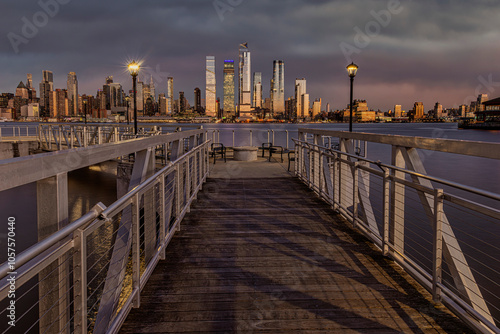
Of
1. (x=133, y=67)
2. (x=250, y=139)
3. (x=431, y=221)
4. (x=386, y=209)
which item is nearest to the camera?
(x=431, y=221)

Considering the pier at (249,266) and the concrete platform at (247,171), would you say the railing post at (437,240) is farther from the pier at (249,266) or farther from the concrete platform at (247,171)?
the concrete platform at (247,171)

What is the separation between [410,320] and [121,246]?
2607 millimetres

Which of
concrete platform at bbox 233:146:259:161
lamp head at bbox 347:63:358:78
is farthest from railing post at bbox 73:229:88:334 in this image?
lamp head at bbox 347:63:358:78

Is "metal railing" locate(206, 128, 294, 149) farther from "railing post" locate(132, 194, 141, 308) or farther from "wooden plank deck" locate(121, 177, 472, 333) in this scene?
"railing post" locate(132, 194, 141, 308)

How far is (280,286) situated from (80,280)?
1.95 m

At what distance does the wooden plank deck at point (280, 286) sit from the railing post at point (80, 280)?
0.75 meters

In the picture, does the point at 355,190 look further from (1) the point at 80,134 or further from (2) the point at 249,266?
(1) the point at 80,134

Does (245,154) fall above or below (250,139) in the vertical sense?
below

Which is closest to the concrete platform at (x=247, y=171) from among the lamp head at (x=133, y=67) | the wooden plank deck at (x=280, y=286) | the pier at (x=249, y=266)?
the wooden plank deck at (x=280, y=286)

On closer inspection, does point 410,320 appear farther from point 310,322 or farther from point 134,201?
point 134,201

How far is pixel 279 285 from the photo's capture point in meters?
3.46

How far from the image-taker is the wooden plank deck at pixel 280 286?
2785 mm

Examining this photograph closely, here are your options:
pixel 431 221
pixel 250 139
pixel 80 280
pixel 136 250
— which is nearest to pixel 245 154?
pixel 250 139

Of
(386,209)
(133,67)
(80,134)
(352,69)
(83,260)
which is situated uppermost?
(133,67)
